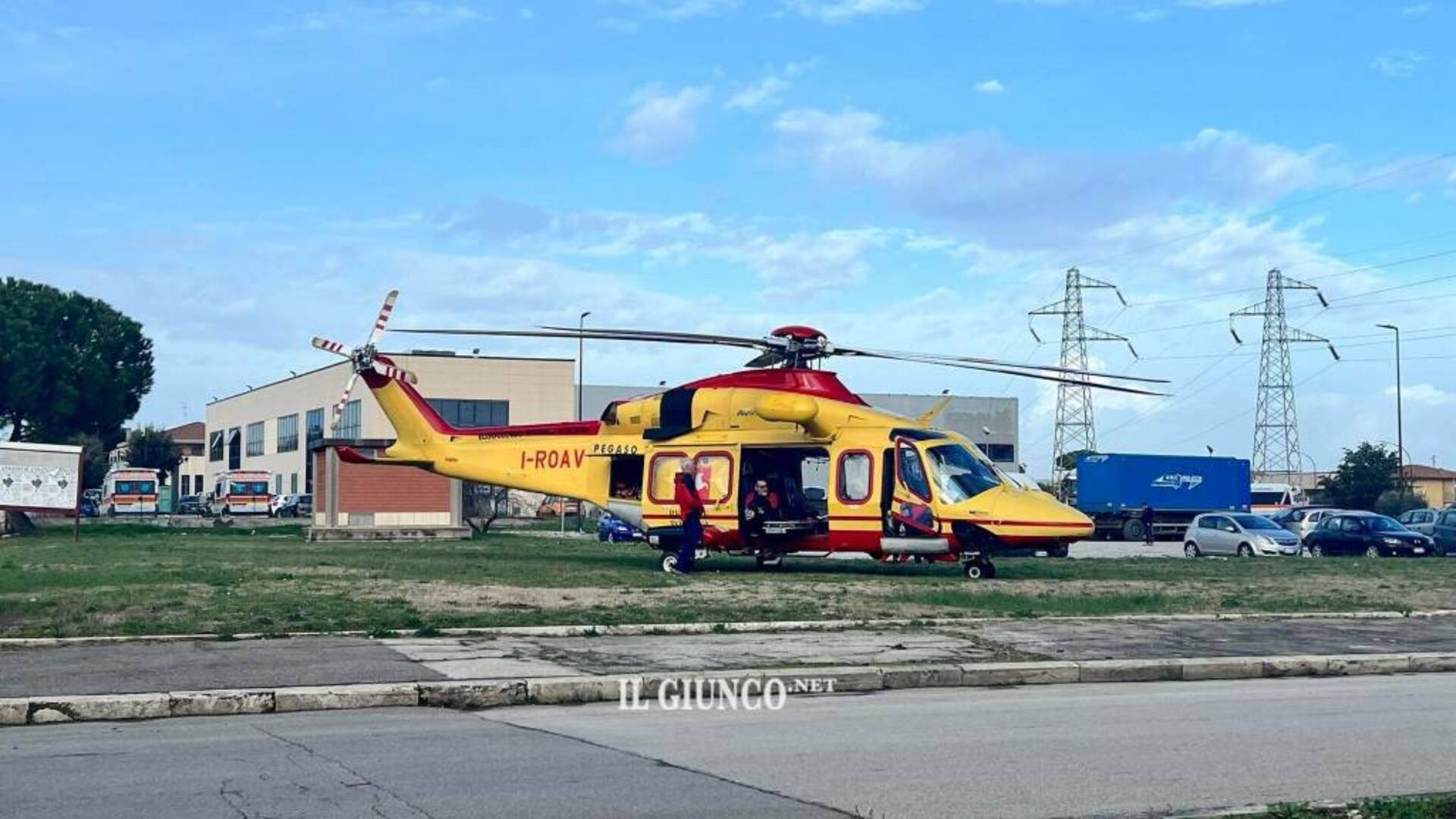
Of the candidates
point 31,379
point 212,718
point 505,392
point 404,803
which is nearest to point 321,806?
point 404,803

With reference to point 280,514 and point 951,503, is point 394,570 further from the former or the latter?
point 280,514

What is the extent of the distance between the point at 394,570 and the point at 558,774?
615 inches

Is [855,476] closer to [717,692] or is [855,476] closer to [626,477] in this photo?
[626,477]

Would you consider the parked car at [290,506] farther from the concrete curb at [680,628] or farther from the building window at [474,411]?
the concrete curb at [680,628]

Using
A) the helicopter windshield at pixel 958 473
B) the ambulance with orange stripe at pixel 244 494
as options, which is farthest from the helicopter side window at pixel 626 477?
the ambulance with orange stripe at pixel 244 494

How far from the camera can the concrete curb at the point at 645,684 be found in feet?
35.1

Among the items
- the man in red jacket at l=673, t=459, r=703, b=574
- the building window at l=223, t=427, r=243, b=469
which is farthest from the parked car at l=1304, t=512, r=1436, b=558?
the building window at l=223, t=427, r=243, b=469

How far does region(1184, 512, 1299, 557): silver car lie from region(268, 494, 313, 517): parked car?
175ft

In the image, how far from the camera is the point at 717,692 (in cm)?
1184

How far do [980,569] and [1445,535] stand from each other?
897 inches

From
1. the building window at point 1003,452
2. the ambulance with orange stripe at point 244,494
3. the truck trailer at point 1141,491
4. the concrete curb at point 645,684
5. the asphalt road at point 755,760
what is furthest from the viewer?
the building window at point 1003,452

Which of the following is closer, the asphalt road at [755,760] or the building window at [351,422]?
the asphalt road at [755,760]

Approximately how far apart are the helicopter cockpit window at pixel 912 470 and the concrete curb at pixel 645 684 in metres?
9.41

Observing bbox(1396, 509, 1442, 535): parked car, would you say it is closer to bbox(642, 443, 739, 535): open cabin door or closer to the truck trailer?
the truck trailer
